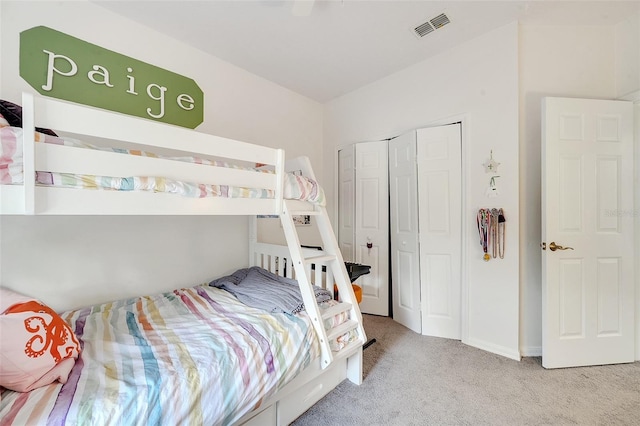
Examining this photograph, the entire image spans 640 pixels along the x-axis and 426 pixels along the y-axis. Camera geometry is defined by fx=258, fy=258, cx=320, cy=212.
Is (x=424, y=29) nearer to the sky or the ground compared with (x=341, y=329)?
nearer to the sky

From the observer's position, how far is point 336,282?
1.87 m

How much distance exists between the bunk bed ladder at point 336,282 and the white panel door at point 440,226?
45.3 inches

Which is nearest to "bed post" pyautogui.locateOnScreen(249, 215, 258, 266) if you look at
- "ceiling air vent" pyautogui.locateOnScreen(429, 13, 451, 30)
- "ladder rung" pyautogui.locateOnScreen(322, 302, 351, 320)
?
"ladder rung" pyautogui.locateOnScreen(322, 302, 351, 320)

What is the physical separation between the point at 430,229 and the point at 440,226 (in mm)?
97

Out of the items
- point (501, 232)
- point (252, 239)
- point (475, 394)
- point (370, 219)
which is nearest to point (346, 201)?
point (370, 219)

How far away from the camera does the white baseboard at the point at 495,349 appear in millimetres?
2129

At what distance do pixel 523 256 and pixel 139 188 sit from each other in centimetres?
280

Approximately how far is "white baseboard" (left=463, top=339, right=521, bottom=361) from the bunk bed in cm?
122

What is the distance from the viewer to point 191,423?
3.31 feet

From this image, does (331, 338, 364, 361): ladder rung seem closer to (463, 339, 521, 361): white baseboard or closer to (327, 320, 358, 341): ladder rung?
(327, 320, 358, 341): ladder rung

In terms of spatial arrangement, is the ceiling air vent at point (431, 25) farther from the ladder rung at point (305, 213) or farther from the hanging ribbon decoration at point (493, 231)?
the ladder rung at point (305, 213)

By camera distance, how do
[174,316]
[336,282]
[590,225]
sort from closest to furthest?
1. [174,316]
2. [336,282]
3. [590,225]

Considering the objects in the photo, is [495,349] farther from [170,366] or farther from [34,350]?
[34,350]

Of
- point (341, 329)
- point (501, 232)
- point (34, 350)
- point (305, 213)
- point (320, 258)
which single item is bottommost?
point (341, 329)
